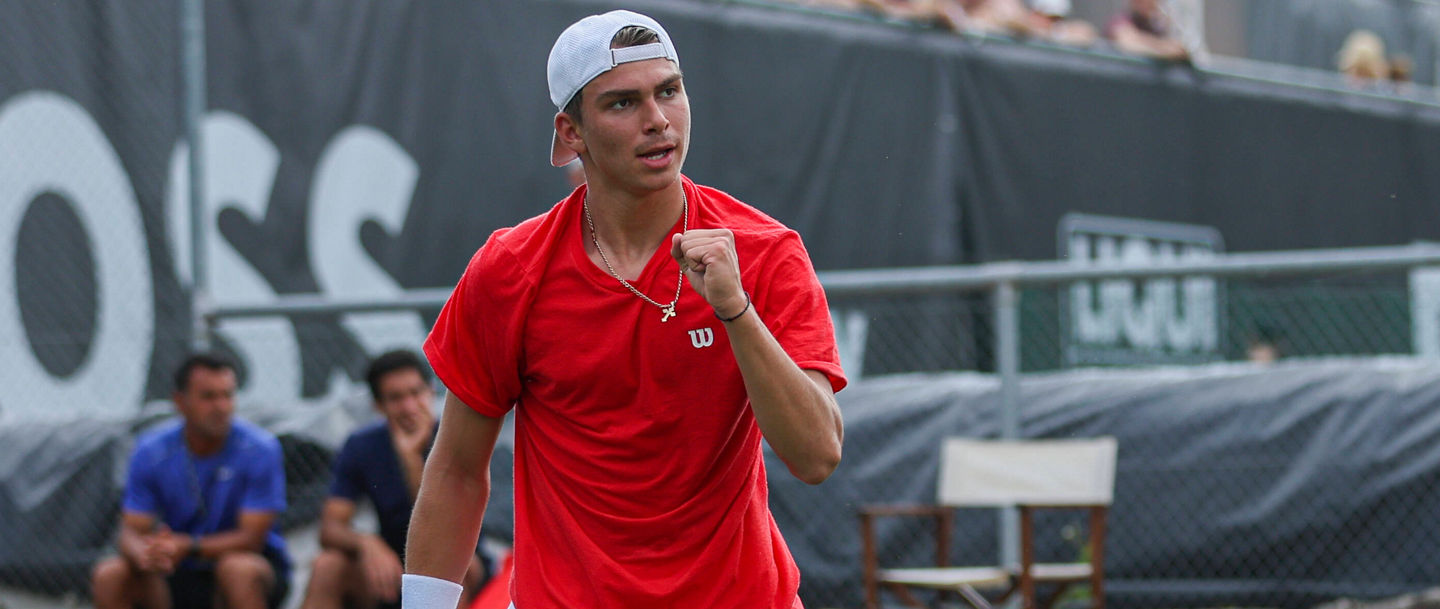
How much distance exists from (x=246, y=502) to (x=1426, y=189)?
10.8 metres

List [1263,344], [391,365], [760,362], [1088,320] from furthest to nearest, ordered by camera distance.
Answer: [1088,320], [1263,344], [391,365], [760,362]

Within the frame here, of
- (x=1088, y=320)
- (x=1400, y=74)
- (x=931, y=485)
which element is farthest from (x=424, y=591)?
(x=1400, y=74)

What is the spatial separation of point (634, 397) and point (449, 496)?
439 mm

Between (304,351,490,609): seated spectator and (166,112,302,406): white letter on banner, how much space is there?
1493mm

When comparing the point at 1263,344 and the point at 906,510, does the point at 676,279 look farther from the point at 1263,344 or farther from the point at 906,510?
the point at 1263,344

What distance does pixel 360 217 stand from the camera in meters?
8.45

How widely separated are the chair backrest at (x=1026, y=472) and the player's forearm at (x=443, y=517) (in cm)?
416

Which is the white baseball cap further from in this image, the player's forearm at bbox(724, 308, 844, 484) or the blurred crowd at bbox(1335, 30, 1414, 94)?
the blurred crowd at bbox(1335, 30, 1414, 94)

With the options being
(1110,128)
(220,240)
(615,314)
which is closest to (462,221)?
(220,240)

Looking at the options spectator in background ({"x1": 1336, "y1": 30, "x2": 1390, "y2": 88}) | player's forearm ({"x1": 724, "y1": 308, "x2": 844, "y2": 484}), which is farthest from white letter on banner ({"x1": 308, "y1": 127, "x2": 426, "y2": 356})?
spectator in background ({"x1": 1336, "y1": 30, "x2": 1390, "y2": 88})

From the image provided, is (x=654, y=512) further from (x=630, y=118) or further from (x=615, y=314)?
(x=630, y=118)

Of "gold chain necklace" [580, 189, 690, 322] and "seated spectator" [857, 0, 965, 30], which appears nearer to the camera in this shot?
"gold chain necklace" [580, 189, 690, 322]

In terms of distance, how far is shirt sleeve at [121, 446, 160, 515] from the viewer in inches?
269

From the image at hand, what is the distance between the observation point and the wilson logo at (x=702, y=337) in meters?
2.81
